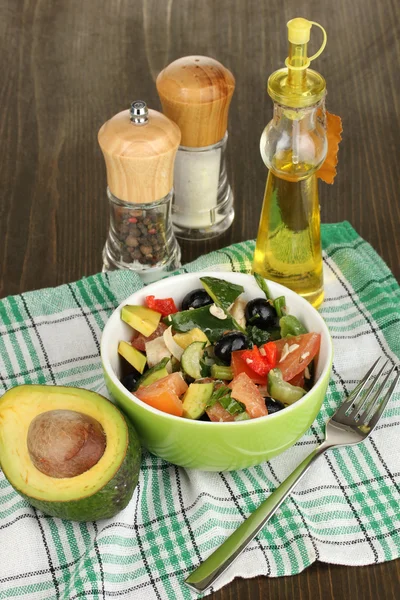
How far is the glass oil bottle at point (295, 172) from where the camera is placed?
50.8 inches

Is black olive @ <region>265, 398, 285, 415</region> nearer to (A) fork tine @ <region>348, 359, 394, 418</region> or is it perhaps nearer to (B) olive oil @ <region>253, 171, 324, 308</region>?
(A) fork tine @ <region>348, 359, 394, 418</region>

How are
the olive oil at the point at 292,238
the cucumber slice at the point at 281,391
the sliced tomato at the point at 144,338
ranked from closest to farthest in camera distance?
the cucumber slice at the point at 281,391
the sliced tomato at the point at 144,338
the olive oil at the point at 292,238

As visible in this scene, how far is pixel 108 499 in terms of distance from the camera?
3.60ft

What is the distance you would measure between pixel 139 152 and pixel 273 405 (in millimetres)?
448

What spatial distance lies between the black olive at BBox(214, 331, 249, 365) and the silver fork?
17 centimetres

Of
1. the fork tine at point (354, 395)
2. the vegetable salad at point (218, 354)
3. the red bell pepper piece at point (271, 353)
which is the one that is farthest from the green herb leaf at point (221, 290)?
the fork tine at point (354, 395)

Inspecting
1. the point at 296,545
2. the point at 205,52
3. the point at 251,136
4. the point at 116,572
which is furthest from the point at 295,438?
the point at 205,52

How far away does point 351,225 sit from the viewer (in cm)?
168

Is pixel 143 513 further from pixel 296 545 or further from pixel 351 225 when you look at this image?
pixel 351 225

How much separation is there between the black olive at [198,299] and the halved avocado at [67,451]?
24 centimetres

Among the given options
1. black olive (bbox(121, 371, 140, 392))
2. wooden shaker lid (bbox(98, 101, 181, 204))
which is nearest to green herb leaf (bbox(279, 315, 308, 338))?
black olive (bbox(121, 371, 140, 392))

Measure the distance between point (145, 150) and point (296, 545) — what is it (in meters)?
0.61

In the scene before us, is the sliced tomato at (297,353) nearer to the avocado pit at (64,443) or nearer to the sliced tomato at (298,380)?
the sliced tomato at (298,380)

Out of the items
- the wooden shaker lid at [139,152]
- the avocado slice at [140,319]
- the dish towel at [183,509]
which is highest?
the wooden shaker lid at [139,152]
